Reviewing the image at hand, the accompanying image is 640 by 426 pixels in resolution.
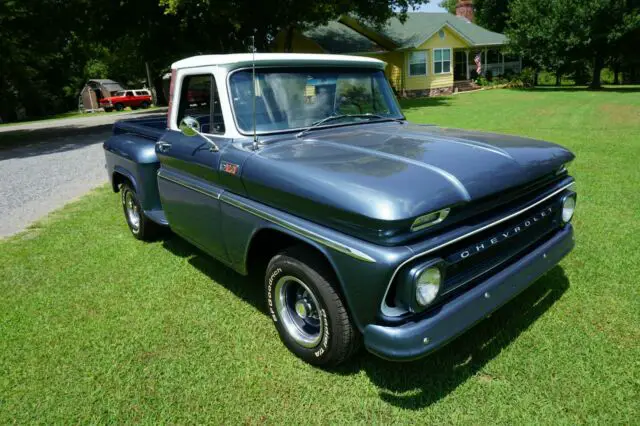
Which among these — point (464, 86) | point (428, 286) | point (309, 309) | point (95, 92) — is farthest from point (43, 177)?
point (95, 92)

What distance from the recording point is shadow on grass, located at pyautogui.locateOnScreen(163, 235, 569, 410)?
2820 millimetres

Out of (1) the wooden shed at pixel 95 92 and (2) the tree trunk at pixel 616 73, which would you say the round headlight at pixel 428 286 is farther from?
(1) the wooden shed at pixel 95 92

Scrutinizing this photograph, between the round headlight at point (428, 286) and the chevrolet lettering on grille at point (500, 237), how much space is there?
141 mm

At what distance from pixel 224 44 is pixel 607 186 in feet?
62.9

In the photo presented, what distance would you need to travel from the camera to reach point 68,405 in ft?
9.43

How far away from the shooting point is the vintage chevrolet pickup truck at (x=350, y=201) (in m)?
2.43

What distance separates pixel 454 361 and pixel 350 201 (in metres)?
1.41

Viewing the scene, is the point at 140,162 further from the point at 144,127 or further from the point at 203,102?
the point at 203,102

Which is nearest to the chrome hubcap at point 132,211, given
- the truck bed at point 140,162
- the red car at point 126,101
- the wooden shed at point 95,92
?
the truck bed at point 140,162

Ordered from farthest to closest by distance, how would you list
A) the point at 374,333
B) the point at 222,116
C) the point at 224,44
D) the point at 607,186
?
the point at 224,44, the point at 607,186, the point at 222,116, the point at 374,333

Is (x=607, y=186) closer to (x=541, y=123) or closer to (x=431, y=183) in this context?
(x=431, y=183)

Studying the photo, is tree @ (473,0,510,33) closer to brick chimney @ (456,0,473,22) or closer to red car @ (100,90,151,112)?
brick chimney @ (456,0,473,22)

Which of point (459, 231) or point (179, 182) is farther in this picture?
point (179, 182)

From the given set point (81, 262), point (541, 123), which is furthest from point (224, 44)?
point (81, 262)
